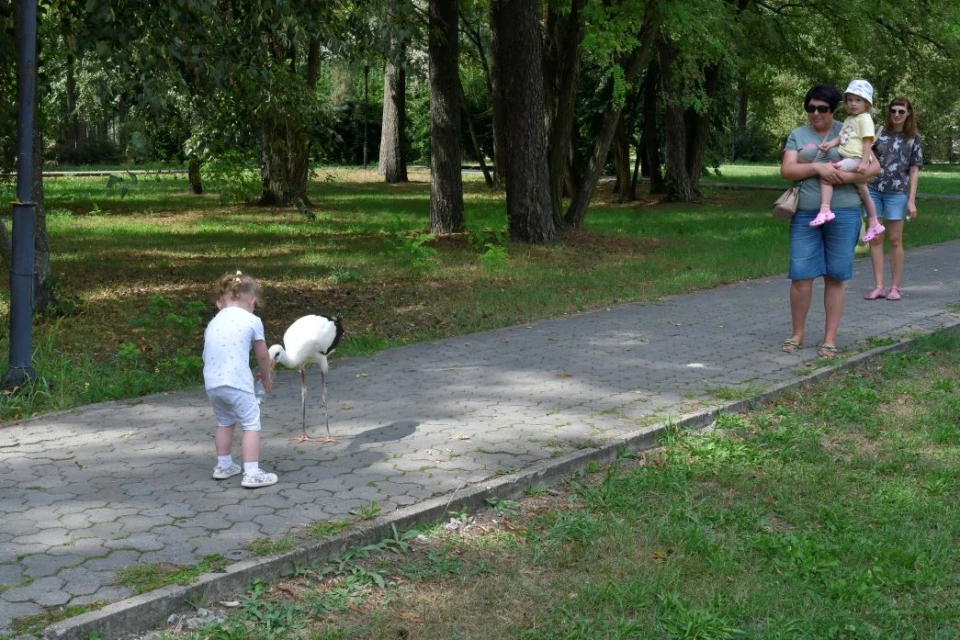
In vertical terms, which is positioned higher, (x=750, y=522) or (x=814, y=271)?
(x=814, y=271)

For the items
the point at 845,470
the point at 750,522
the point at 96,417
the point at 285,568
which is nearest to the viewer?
the point at 285,568

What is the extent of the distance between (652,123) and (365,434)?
24158 mm

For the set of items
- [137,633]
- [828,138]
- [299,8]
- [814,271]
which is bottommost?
[137,633]

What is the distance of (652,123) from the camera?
29406 mm

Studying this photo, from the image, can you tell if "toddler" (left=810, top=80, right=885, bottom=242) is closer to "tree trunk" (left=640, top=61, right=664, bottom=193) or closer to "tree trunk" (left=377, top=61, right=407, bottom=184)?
"tree trunk" (left=640, top=61, right=664, bottom=193)

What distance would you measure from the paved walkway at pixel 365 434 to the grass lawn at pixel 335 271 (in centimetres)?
81

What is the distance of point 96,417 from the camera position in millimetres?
7051

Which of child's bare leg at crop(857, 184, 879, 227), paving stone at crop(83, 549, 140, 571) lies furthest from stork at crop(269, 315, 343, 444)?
child's bare leg at crop(857, 184, 879, 227)

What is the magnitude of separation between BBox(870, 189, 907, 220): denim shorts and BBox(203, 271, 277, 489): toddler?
27.5ft

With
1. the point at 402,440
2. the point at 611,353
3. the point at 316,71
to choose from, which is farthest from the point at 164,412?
the point at 316,71

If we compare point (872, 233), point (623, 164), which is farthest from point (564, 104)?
point (623, 164)

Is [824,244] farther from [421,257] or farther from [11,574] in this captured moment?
[11,574]

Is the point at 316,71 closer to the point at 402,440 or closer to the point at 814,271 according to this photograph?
the point at 814,271

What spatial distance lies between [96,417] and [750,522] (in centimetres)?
417
